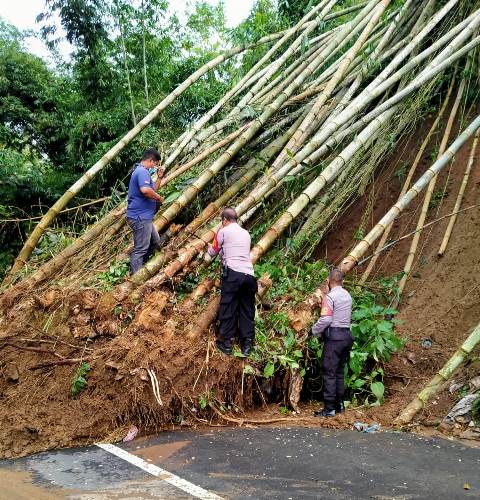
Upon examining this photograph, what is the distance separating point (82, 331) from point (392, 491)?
274cm

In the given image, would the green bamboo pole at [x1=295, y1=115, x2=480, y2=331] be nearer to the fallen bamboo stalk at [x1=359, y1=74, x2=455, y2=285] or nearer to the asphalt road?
the fallen bamboo stalk at [x1=359, y1=74, x2=455, y2=285]

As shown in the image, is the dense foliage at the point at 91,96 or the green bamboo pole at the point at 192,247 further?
the dense foliage at the point at 91,96

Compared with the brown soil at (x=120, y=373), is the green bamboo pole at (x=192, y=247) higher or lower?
higher

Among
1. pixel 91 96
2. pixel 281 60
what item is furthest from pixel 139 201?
pixel 91 96

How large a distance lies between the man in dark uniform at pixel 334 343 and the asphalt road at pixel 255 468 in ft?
1.66

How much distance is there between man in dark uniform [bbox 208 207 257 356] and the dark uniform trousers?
65cm

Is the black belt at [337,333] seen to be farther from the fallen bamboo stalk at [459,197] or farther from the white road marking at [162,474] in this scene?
the fallen bamboo stalk at [459,197]

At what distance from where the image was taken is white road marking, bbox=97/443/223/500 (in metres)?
3.14

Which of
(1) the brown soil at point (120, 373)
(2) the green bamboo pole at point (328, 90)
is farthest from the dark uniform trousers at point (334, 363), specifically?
(2) the green bamboo pole at point (328, 90)

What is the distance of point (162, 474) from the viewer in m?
3.44

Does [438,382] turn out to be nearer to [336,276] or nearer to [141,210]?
[336,276]

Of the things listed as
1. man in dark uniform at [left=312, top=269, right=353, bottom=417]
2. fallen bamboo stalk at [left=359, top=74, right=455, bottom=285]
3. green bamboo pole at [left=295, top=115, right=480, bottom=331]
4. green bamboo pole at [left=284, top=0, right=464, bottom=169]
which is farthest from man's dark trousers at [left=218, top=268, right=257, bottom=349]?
green bamboo pole at [left=284, top=0, right=464, bottom=169]

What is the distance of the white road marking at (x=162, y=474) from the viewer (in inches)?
124

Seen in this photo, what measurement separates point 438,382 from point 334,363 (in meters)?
0.83
